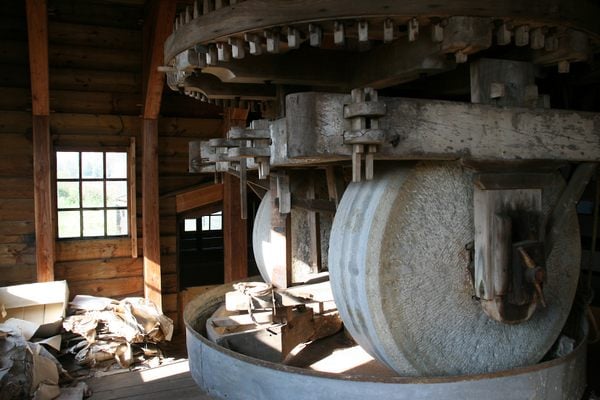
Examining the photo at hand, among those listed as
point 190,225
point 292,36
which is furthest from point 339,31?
point 190,225

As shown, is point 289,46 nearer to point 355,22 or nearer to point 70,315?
point 355,22

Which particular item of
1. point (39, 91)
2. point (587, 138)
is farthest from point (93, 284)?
point (587, 138)

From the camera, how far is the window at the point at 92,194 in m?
7.20

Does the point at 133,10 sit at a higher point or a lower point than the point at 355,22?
higher

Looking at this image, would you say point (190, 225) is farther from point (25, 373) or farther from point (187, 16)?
point (187, 16)

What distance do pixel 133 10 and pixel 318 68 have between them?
4840 mm

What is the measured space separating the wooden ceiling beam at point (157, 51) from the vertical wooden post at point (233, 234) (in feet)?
4.24

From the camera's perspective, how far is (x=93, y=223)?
735cm

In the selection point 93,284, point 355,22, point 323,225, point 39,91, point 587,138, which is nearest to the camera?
point 355,22

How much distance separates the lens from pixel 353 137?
195 centimetres

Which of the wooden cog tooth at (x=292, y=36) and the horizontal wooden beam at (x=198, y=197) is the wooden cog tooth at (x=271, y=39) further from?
the horizontal wooden beam at (x=198, y=197)

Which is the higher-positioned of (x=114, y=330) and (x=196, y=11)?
(x=196, y=11)

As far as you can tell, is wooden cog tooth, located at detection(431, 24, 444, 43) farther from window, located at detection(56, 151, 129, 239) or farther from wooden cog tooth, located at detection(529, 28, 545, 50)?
window, located at detection(56, 151, 129, 239)

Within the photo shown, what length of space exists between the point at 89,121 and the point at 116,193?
1.00m
